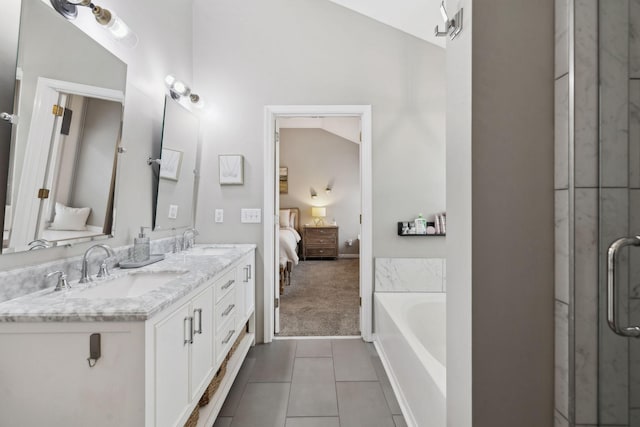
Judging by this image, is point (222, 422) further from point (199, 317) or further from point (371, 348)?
point (371, 348)

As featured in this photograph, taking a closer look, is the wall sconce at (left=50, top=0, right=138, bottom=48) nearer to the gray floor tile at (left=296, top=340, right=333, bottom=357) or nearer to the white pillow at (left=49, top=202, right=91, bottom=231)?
the white pillow at (left=49, top=202, right=91, bottom=231)

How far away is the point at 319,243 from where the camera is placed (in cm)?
686

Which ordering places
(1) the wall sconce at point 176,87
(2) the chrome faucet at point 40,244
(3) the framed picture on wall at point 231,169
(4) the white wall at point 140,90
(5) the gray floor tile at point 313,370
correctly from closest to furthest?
(2) the chrome faucet at point 40,244 < (4) the white wall at point 140,90 < (5) the gray floor tile at point 313,370 < (1) the wall sconce at point 176,87 < (3) the framed picture on wall at point 231,169

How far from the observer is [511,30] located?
0.98 meters

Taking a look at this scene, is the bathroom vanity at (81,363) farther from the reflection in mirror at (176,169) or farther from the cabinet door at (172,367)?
the reflection in mirror at (176,169)

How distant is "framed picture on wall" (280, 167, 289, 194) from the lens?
7.31m

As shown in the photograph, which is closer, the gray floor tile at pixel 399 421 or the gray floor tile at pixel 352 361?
the gray floor tile at pixel 399 421

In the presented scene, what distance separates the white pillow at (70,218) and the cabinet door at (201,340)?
66 centimetres

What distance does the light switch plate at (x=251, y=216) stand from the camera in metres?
2.88

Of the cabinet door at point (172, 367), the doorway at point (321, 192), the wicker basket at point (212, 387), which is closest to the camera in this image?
the cabinet door at point (172, 367)

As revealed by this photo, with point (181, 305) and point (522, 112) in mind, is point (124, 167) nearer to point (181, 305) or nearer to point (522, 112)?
point (181, 305)

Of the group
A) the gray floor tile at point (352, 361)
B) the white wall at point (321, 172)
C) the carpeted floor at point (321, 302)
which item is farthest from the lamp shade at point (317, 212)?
the gray floor tile at point (352, 361)

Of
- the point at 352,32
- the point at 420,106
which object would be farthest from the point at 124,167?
the point at 420,106

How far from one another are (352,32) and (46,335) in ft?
9.79
